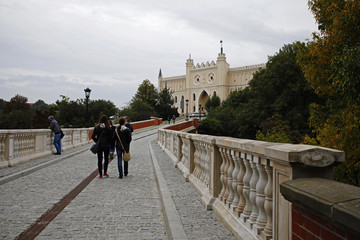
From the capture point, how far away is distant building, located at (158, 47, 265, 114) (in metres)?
100

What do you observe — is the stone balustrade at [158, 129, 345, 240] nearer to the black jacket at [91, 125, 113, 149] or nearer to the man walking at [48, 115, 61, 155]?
the black jacket at [91, 125, 113, 149]

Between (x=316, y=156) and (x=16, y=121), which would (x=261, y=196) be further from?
(x=16, y=121)

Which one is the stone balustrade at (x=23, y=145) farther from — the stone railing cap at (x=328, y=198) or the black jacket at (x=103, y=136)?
the stone railing cap at (x=328, y=198)

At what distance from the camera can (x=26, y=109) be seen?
7275cm

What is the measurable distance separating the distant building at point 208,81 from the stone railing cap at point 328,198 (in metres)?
93.6

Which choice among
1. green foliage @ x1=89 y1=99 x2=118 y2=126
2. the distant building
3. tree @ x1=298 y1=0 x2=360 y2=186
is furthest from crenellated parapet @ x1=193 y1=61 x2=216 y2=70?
tree @ x1=298 y1=0 x2=360 y2=186

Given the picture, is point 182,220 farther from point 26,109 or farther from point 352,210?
point 26,109

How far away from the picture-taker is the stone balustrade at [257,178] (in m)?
2.40

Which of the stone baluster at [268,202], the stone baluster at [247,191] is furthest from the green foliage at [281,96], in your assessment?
the stone baluster at [268,202]

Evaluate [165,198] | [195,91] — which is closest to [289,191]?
[165,198]

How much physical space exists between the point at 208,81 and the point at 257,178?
339ft

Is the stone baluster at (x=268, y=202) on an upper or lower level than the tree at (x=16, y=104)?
lower

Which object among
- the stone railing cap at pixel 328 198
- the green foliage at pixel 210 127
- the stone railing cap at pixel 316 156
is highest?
the stone railing cap at pixel 316 156

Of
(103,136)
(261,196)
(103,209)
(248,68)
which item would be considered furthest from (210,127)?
(248,68)
